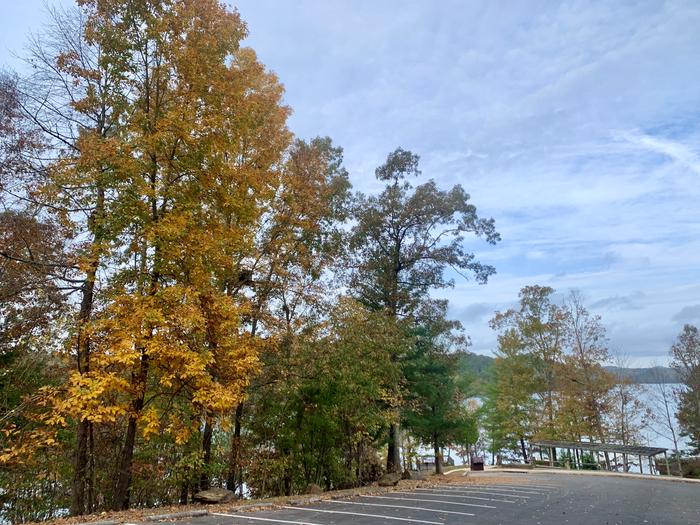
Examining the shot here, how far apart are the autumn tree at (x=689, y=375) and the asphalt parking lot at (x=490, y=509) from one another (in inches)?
521

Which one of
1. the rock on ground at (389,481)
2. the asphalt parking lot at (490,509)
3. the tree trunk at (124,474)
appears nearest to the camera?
the asphalt parking lot at (490,509)

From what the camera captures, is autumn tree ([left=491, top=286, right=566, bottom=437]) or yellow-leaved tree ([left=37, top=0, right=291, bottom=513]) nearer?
yellow-leaved tree ([left=37, top=0, right=291, bottom=513])

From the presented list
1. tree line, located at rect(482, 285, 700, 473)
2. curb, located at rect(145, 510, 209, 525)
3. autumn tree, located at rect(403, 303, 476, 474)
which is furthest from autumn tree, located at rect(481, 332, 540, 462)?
curb, located at rect(145, 510, 209, 525)

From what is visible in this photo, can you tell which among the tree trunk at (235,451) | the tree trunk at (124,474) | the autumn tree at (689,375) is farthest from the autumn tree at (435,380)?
the autumn tree at (689,375)

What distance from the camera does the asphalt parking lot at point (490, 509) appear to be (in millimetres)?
7496

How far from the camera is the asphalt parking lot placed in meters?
7.50

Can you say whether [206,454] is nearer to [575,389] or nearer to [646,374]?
[575,389]

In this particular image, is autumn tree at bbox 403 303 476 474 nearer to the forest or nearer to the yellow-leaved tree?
the forest

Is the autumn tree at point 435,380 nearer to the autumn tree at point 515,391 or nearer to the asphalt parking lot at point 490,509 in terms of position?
the asphalt parking lot at point 490,509

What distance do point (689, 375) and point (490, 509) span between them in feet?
67.3

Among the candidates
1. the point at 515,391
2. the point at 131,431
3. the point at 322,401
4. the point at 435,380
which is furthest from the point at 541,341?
the point at 131,431

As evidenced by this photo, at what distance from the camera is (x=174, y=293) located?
7836mm

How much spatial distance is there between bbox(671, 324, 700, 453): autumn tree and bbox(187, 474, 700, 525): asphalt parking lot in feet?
43.4

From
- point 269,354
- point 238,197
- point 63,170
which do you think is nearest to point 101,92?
point 63,170
